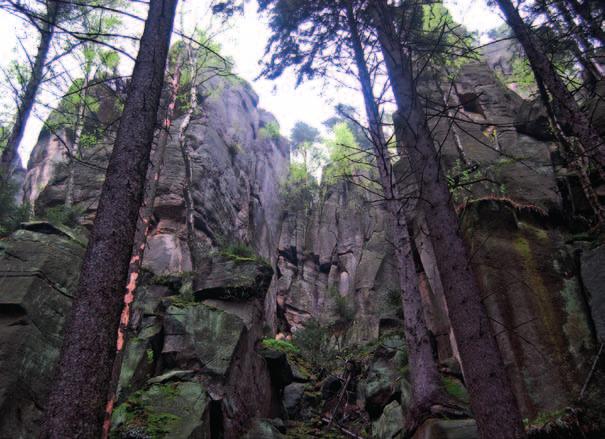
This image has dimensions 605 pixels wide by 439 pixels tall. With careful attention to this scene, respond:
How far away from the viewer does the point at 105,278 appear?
3885 millimetres

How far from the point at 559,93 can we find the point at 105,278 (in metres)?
8.49

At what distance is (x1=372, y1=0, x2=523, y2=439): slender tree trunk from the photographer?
3.81 metres

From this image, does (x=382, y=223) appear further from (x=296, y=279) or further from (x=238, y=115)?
(x=238, y=115)

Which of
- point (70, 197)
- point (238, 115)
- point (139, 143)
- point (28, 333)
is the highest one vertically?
point (238, 115)

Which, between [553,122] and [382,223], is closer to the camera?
[553,122]

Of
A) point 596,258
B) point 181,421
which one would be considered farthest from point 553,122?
point 181,421

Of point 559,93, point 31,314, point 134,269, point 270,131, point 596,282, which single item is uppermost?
point 270,131

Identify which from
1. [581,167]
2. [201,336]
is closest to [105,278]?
[201,336]

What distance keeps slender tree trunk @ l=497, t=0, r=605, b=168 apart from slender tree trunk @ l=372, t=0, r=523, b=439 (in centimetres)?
336

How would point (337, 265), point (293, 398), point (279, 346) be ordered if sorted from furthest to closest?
1. point (337, 265)
2. point (279, 346)
3. point (293, 398)

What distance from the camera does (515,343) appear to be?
7.71 metres

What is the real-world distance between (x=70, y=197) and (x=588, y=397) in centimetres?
1986

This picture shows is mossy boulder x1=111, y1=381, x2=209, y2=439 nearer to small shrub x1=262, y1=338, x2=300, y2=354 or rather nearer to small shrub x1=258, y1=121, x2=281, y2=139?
small shrub x1=262, y1=338, x2=300, y2=354

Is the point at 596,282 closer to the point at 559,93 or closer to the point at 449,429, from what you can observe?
the point at 559,93
